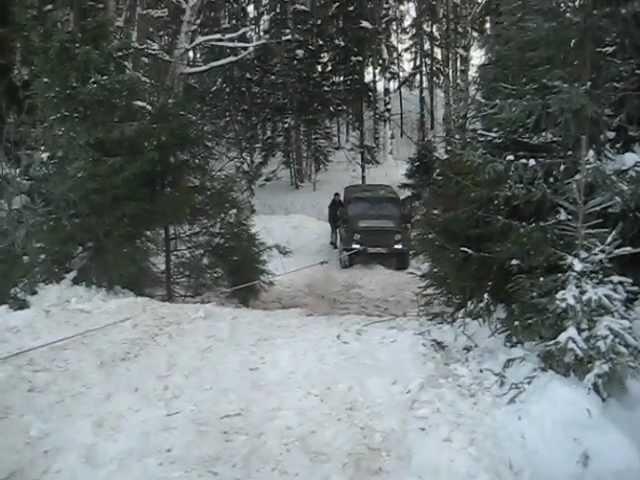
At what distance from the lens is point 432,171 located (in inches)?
371

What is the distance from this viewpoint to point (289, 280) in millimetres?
17125

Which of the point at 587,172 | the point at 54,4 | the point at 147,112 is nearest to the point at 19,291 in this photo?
the point at 147,112

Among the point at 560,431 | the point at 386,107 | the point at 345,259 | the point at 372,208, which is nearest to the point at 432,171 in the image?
the point at 560,431

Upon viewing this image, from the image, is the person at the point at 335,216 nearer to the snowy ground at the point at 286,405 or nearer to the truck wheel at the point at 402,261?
Result: the truck wheel at the point at 402,261

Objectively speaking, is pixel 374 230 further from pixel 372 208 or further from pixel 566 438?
pixel 566 438

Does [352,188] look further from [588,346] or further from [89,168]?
[588,346]

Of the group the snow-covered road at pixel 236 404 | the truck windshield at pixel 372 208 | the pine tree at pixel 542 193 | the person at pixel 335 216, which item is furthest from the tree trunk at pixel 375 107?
the snow-covered road at pixel 236 404

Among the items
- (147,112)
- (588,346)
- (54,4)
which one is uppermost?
(54,4)

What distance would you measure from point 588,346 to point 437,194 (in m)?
3.48

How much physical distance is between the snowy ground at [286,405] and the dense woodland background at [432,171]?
0.49m

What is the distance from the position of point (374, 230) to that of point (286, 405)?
13.2m

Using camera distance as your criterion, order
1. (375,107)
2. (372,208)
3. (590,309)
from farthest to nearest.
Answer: (375,107)
(372,208)
(590,309)

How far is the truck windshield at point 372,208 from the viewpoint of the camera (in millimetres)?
18953

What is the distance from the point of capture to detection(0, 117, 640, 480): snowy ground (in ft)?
15.2
